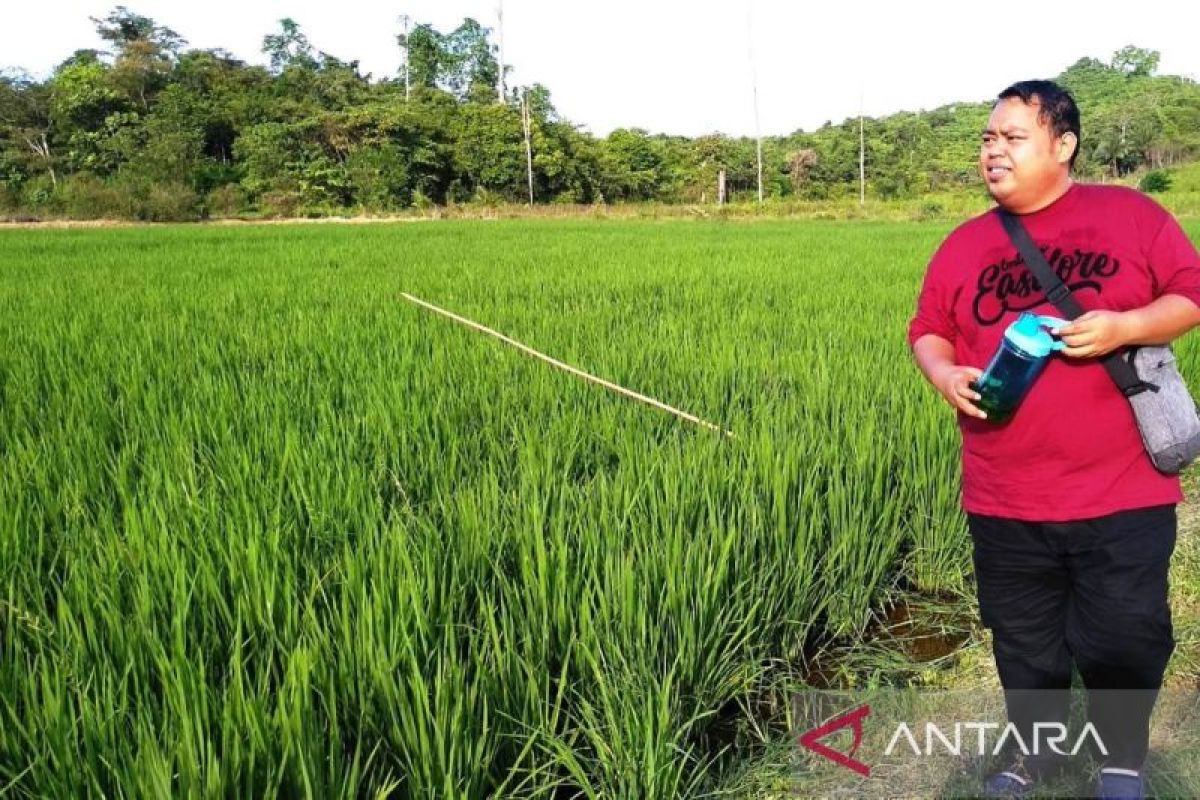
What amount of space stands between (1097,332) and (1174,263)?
0.20 meters

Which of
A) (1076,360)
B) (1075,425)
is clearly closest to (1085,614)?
(1075,425)

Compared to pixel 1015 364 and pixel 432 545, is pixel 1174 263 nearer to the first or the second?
pixel 1015 364

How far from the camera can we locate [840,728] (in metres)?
1.68

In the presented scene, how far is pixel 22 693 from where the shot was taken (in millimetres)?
1287

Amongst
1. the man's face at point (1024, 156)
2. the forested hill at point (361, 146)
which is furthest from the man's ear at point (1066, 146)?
the forested hill at point (361, 146)

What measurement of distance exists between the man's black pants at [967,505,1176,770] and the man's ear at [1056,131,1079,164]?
22.0 inches

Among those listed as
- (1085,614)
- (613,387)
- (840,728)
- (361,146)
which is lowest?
(840,728)

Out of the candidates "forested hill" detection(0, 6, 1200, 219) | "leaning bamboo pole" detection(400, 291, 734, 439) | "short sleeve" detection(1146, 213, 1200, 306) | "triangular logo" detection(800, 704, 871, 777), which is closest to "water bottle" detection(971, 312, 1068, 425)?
"short sleeve" detection(1146, 213, 1200, 306)

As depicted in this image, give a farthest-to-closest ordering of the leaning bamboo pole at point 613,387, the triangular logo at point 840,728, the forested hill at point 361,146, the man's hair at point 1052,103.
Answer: the forested hill at point 361,146 → the leaning bamboo pole at point 613,387 → the triangular logo at point 840,728 → the man's hair at point 1052,103

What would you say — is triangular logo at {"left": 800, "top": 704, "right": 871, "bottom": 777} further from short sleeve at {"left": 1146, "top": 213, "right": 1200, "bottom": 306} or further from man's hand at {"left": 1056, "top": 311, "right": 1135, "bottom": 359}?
short sleeve at {"left": 1146, "top": 213, "right": 1200, "bottom": 306}

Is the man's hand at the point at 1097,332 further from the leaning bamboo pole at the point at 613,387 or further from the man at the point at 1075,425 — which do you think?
the leaning bamboo pole at the point at 613,387

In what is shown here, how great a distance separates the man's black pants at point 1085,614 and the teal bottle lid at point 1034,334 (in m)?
0.31

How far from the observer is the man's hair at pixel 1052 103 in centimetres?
129

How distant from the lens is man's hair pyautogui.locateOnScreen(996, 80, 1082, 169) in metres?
1.29
